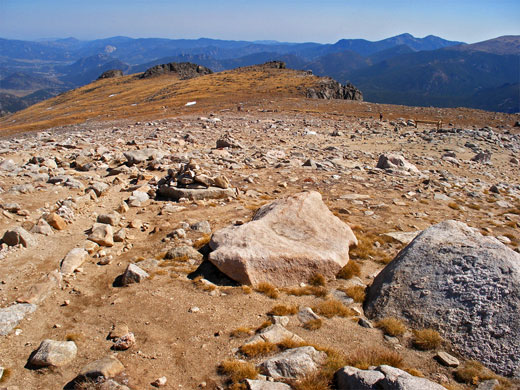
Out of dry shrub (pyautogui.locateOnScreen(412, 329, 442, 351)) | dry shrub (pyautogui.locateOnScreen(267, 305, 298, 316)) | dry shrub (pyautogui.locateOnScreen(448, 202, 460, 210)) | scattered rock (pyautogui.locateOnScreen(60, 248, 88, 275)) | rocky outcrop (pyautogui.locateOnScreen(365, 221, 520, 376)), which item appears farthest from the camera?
dry shrub (pyautogui.locateOnScreen(448, 202, 460, 210))

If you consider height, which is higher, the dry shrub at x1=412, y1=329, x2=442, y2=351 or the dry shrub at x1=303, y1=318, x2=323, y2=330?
the dry shrub at x1=412, y1=329, x2=442, y2=351

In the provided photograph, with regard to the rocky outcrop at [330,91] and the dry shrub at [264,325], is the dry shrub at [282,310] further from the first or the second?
the rocky outcrop at [330,91]

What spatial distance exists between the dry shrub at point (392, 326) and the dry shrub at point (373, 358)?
1.64ft

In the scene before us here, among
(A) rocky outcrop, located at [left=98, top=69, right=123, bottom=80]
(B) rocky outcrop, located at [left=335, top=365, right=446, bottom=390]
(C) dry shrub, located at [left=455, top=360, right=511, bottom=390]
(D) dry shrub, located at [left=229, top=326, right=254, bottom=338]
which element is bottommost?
(D) dry shrub, located at [left=229, top=326, right=254, bottom=338]

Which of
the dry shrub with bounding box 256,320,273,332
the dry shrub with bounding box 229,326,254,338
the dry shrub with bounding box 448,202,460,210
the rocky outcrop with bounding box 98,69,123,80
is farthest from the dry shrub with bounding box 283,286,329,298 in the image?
the rocky outcrop with bounding box 98,69,123,80

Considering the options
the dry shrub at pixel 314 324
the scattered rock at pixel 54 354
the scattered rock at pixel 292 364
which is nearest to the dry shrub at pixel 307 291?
the dry shrub at pixel 314 324

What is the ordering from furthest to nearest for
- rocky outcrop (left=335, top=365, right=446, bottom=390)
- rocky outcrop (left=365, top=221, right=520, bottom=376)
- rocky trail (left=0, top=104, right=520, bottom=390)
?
rocky outcrop (left=365, top=221, right=520, bottom=376) < rocky trail (left=0, top=104, right=520, bottom=390) < rocky outcrop (left=335, top=365, right=446, bottom=390)

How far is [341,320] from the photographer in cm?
656

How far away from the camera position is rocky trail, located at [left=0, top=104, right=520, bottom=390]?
17.1 ft

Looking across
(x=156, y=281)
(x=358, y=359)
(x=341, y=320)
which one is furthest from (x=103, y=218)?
(x=358, y=359)

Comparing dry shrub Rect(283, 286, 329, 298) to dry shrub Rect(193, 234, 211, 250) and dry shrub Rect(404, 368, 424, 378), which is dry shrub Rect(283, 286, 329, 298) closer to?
dry shrub Rect(404, 368, 424, 378)

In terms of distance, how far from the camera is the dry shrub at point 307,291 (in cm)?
738

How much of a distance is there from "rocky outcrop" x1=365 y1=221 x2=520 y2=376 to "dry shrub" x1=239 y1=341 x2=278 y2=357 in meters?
2.25

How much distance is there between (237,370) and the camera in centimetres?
510
